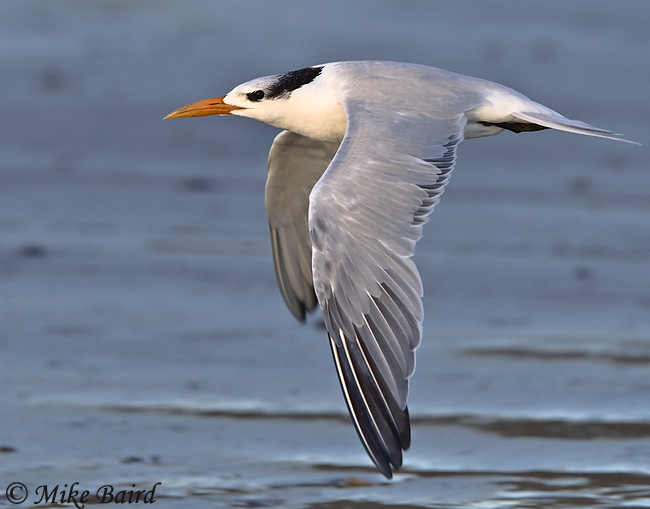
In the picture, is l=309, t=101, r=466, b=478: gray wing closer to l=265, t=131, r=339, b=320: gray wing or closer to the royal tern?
the royal tern

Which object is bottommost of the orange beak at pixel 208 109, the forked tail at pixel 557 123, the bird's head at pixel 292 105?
the orange beak at pixel 208 109

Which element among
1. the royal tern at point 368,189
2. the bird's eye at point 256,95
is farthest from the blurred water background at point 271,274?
the bird's eye at point 256,95

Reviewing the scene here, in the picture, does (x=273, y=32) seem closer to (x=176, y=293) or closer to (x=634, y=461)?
(x=176, y=293)

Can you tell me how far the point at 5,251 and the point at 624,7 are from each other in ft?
25.6

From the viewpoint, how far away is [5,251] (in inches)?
364

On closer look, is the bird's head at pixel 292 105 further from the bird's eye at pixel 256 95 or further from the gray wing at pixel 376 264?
the gray wing at pixel 376 264

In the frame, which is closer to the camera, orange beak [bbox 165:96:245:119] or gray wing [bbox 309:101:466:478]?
gray wing [bbox 309:101:466:478]

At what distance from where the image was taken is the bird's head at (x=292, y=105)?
22.4 feet

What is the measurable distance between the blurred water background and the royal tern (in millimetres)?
646

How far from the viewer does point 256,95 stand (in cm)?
702

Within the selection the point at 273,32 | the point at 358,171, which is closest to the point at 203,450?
the point at 358,171

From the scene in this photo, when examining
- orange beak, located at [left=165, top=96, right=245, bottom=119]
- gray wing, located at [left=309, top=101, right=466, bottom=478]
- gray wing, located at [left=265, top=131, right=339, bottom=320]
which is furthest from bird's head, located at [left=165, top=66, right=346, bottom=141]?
gray wing, located at [left=309, top=101, right=466, bottom=478]

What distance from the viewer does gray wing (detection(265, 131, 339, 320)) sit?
23.8 ft
